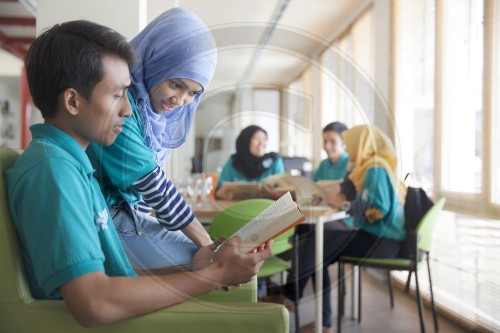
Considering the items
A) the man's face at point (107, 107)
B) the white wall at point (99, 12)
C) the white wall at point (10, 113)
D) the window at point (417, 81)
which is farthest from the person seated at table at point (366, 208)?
the white wall at point (10, 113)

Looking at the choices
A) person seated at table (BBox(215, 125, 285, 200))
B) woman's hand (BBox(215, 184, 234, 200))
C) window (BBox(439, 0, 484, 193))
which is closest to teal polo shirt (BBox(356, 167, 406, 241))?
person seated at table (BBox(215, 125, 285, 200))

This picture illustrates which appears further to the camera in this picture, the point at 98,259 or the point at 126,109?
the point at 126,109

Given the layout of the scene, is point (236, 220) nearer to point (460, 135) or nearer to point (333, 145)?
point (333, 145)

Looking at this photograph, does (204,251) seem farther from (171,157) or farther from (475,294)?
(475,294)

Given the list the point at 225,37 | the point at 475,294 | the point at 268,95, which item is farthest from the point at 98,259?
the point at 475,294

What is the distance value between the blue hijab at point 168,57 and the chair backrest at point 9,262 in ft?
0.86

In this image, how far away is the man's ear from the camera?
0.72 metres

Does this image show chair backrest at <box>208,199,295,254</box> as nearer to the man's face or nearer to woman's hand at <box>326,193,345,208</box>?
the man's face

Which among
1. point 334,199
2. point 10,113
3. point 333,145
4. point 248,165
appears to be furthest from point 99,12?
point 10,113

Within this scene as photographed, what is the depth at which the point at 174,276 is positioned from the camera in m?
0.73

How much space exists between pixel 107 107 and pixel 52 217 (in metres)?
0.20

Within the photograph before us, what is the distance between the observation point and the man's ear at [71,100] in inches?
28.2

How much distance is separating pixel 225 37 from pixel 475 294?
213 cm

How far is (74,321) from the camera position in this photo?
660 mm
